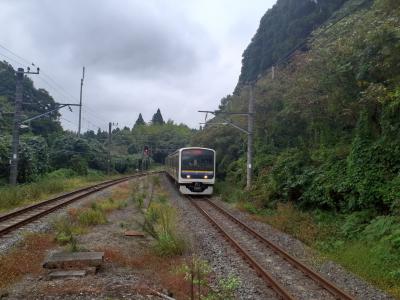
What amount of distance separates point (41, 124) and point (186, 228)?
5462 cm

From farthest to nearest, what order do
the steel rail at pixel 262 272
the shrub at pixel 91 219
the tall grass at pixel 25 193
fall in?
the tall grass at pixel 25 193
the shrub at pixel 91 219
the steel rail at pixel 262 272

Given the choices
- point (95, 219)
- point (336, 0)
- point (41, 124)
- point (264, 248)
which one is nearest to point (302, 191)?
point (264, 248)

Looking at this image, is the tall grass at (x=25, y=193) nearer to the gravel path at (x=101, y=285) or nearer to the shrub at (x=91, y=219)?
the shrub at (x=91, y=219)

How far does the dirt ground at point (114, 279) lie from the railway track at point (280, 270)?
6.00 feet

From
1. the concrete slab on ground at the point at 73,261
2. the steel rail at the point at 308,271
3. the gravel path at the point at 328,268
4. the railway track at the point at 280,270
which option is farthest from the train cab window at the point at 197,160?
the concrete slab on ground at the point at 73,261

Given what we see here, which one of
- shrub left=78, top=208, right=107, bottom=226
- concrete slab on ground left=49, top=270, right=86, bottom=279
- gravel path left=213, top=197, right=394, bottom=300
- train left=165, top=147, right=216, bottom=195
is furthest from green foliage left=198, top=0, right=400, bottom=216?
concrete slab on ground left=49, top=270, right=86, bottom=279

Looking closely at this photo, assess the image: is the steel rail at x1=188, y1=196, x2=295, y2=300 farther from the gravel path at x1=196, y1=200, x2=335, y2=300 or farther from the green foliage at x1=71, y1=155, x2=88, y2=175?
the green foliage at x1=71, y1=155, x2=88, y2=175

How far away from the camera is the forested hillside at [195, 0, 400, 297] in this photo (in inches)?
453

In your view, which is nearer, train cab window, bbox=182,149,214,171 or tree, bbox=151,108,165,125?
train cab window, bbox=182,149,214,171

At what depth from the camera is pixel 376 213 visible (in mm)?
13211

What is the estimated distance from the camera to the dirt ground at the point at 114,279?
741cm

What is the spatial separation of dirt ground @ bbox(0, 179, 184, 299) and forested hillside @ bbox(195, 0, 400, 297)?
4.16 meters

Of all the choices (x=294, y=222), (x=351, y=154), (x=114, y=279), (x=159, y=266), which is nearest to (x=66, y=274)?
(x=114, y=279)

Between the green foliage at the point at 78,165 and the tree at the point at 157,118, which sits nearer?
the green foliage at the point at 78,165
